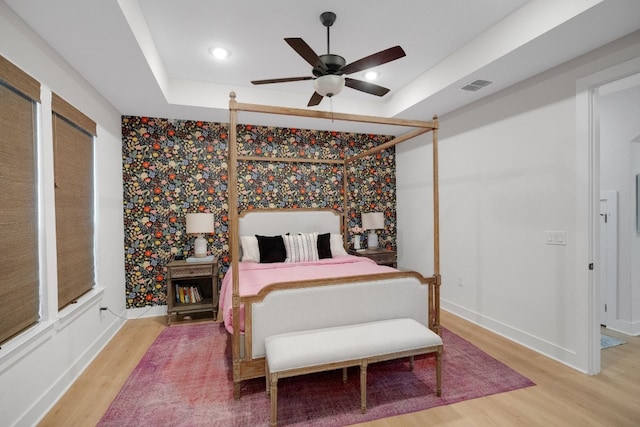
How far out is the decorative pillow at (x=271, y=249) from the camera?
12.2ft

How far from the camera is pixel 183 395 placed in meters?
2.18

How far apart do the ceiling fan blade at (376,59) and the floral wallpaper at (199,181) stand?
94.1 inches

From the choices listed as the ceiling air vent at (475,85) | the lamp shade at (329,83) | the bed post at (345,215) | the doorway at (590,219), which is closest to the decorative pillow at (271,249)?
the bed post at (345,215)

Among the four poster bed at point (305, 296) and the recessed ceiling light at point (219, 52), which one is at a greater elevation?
the recessed ceiling light at point (219, 52)

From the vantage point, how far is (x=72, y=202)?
8.30 feet

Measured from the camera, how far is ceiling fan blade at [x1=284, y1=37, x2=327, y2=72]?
1.83m

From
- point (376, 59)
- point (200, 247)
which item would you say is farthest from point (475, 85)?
point (200, 247)

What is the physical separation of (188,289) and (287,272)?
1.43 m

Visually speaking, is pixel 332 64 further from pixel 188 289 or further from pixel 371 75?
pixel 188 289

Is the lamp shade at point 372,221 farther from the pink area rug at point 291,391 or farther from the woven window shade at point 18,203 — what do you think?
the woven window shade at point 18,203

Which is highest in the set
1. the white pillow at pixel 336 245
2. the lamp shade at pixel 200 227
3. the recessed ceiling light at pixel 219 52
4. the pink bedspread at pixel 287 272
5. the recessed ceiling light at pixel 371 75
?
the recessed ceiling light at pixel 219 52

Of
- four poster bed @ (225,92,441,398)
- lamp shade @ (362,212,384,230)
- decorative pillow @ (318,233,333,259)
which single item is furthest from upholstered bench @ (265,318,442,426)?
lamp shade @ (362,212,384,230)

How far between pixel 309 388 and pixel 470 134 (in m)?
3.11

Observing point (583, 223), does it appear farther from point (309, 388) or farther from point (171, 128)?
point (171, 128)
